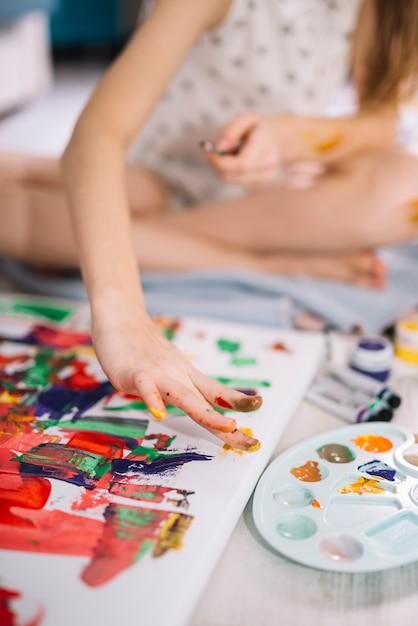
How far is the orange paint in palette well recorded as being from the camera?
67cm

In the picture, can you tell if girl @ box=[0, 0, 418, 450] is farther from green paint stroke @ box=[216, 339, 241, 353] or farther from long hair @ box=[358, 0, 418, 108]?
green paint stroke @ box=[216, 339, 241, 353]

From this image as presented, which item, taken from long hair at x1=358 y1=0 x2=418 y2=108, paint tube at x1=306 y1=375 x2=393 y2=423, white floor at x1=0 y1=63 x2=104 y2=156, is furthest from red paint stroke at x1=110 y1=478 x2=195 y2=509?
white floor at x1=0 y1=63 x2=104 y2=156

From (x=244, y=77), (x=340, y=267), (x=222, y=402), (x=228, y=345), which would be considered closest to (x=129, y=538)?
(x=222, y=402)

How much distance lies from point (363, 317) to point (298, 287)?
0.11 m

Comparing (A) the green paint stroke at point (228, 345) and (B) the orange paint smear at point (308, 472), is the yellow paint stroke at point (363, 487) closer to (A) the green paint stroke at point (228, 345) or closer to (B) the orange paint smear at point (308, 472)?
(B) the orange paint smear at point (308, 472)

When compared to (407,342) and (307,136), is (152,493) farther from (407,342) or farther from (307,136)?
(307,136)

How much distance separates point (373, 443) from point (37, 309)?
1.70 ft

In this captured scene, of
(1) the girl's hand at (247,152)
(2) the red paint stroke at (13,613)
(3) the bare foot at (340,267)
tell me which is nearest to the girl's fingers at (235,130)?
(1) the girl's hand at (247,152)

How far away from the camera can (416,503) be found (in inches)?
22.8

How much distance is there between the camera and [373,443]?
68 cm

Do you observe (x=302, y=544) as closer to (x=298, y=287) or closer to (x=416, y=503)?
(x=416, y=503)

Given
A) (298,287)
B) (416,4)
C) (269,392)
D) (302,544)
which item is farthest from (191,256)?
(302,544)

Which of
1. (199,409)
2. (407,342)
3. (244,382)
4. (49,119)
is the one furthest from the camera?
(49,119)

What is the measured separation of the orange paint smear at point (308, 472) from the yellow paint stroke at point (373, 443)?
0.06 m
